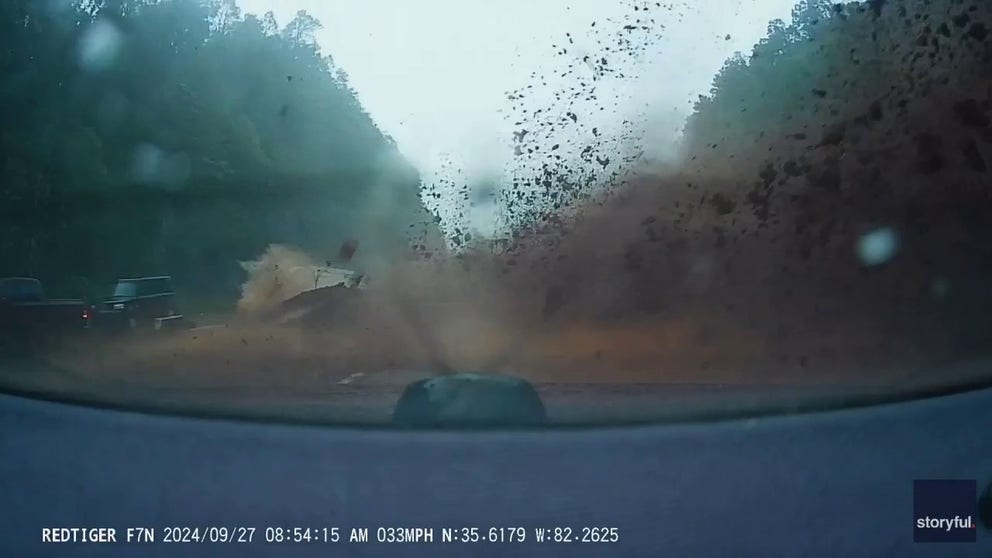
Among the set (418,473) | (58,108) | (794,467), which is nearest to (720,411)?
(794,467)

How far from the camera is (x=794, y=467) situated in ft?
13.0

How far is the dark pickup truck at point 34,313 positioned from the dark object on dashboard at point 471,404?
1.32 meters

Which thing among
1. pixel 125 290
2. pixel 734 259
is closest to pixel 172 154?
pixel 125 290

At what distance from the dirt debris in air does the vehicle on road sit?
10 centimetres

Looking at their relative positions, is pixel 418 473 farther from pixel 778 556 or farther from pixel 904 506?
pixel 904 506

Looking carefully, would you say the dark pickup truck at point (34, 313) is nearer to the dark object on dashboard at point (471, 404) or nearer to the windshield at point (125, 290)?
the windshield at point (125, 290)

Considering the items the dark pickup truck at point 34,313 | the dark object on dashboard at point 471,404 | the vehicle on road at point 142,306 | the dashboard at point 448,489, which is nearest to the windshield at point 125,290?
the vehicle on road at point 142,306

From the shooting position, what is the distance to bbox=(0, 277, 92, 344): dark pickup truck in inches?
159

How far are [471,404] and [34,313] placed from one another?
1746 millimetres

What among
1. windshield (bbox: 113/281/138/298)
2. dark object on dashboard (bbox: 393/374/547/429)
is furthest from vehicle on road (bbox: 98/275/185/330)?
dark object on dashboard (bbox: 393/374/547/429)

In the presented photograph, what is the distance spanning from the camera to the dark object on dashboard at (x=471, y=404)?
3.90 metres

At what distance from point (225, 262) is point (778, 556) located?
7.89 ft

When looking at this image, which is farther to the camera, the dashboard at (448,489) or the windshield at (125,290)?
the windshield at (125,290)

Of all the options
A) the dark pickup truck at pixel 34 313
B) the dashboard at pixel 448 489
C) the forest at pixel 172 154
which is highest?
the forest at pixel 172 154
